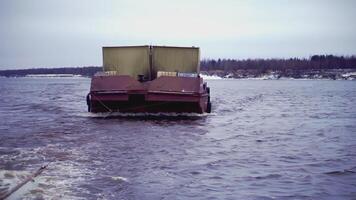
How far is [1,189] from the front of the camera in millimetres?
6941

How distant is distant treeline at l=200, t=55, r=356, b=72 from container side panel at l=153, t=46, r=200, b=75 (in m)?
143

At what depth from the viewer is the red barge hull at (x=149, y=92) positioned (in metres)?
18.8

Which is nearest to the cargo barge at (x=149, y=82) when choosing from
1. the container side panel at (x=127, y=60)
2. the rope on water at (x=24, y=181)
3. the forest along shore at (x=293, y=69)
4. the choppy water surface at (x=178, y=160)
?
the container side panel at (x=127, y=60)

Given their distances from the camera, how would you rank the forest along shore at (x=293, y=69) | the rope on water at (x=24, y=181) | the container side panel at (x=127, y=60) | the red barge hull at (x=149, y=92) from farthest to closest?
the forest along shore at (x=293, y=69)
the container side panel at (x=127, y=60)
the red barge hull at (x=149, y=92)
the rope on water at (x=24, y=181)

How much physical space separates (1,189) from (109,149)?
4.61m

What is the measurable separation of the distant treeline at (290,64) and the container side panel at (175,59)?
469 feet

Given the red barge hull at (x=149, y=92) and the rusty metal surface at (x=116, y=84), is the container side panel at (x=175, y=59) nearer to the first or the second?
the red barge hull at (x=149, y=92)

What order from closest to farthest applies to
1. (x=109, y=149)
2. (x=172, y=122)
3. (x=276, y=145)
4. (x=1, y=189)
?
1. (x=1, y=189)
2. (x=109, y=149)
3. (x=276, y=145)
4. (x=172, y=122)

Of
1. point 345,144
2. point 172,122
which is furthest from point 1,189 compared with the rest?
point 172,122

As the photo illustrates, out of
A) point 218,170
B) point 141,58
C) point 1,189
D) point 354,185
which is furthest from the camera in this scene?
point 141,58

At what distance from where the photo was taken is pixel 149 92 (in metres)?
18.8

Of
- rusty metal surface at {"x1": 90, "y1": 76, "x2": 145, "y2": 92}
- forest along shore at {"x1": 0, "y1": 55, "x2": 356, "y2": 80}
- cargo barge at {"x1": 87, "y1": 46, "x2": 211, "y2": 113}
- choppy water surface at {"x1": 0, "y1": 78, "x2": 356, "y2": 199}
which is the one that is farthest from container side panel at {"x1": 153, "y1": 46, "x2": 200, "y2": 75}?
forest along shore at {"x1": 0, "y1": 55, "x2": 356, "y2": 80}

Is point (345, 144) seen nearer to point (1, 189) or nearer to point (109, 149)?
point (109, 149)

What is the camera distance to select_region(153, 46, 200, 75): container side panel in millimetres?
21438
